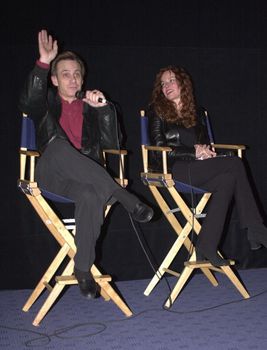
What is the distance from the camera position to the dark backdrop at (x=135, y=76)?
Result: 3848 mm

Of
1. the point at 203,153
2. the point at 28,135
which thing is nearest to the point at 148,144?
the point at 203,153

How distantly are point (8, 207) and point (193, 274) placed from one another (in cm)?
144

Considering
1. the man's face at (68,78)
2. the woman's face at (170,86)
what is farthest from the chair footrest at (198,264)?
the man's face at (68,78)

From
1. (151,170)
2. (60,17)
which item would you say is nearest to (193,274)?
(151,170)

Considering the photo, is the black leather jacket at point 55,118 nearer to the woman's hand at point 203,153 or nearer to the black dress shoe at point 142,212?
the woman's hand at point 203,153

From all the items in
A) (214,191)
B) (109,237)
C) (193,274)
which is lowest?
(193,274)

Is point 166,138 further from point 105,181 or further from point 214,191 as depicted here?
point 105,181

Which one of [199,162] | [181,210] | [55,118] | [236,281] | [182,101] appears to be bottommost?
[236,281]

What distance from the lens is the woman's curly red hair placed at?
378cm

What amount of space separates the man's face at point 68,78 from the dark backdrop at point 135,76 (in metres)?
0.47

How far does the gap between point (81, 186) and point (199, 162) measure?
0.88 m

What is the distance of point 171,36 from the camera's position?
4215mm

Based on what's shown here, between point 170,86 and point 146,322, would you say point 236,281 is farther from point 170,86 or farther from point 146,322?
point 170,86

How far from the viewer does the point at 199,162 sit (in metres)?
3.50
